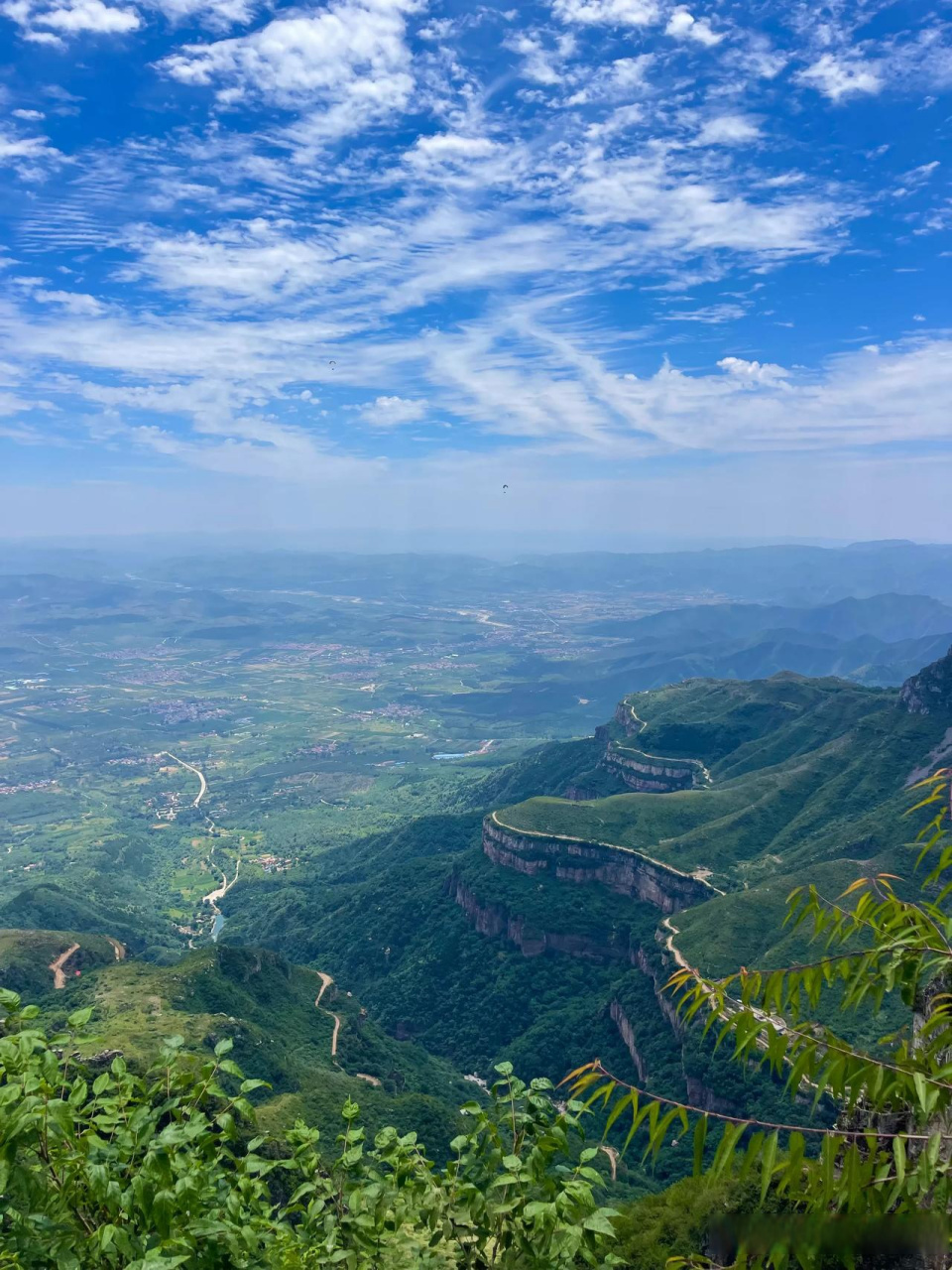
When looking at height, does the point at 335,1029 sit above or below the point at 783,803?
below

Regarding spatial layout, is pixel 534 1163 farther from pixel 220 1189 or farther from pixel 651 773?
pixel 651 773

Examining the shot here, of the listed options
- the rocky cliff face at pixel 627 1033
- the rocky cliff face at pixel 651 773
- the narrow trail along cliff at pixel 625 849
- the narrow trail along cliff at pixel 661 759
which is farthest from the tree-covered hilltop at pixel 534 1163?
the rocky cliff face at pixel 651 773

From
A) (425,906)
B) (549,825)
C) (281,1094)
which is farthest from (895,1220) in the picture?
(425,906)

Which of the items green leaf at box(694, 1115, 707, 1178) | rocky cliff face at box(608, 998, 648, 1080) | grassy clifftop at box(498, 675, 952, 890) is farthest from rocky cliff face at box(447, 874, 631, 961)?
green leaf at box(694, 1115, 707, 1178)

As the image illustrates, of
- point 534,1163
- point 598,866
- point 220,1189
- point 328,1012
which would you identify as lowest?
point 328,1012

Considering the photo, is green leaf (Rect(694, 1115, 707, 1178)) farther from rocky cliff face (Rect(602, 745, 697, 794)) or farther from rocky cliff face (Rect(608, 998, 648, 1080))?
rocky cliff face (Rect(602, 745, 697, 794))

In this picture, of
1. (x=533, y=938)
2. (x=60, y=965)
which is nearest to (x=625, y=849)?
(x=533, y=938)
